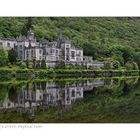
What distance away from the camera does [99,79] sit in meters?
6.64

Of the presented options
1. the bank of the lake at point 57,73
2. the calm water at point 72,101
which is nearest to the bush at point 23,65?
the bank of the lake at point 57,73

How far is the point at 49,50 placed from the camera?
21.8ft

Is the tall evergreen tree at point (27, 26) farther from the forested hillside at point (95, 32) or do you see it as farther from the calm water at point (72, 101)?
the calm water at point (72, 101)

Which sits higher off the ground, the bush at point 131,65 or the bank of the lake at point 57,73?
the bush at point 131,65

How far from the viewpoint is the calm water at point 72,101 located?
19.1 ft

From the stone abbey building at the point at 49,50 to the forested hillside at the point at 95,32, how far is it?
0.25ft

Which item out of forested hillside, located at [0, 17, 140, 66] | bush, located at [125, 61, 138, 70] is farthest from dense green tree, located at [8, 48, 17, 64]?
bush, located at [125, 61, 138, 70]

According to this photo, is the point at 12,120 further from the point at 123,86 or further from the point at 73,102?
the point at 123,86

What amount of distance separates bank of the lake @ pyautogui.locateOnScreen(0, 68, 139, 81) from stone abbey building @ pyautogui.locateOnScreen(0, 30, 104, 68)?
93mm

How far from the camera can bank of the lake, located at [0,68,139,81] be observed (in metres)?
6.54

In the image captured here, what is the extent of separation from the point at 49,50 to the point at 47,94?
646 mm
